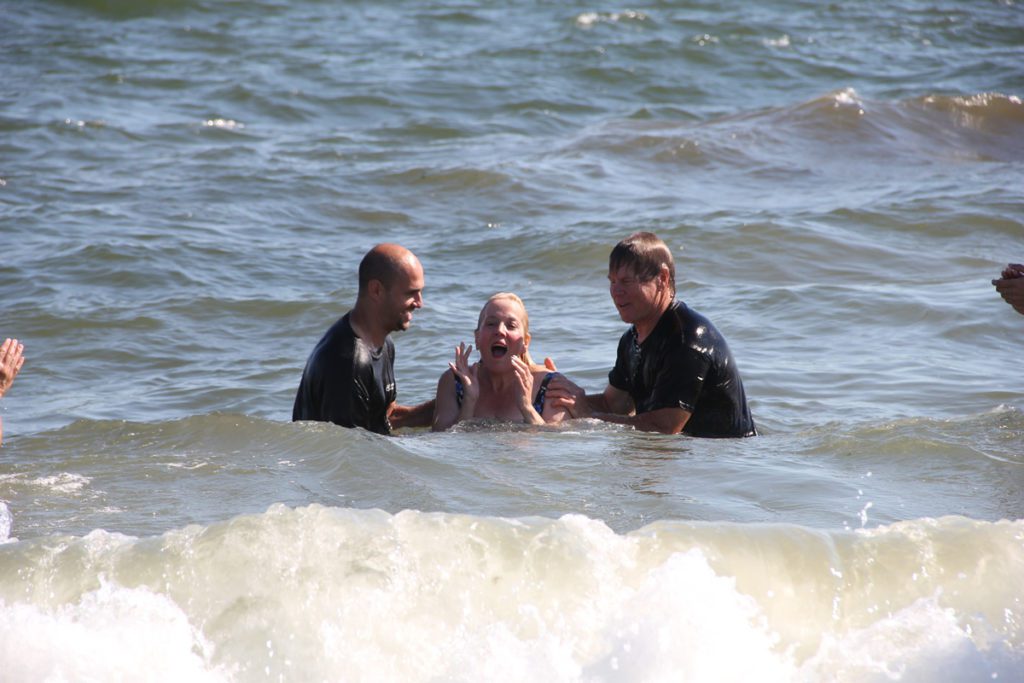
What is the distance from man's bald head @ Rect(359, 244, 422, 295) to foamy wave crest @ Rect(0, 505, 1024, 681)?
242cm

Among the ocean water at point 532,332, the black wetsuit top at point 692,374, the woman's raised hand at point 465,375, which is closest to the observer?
the ocean water at point 532,332

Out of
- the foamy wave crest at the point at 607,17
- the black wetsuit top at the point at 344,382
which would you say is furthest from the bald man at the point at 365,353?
the foamy wave crest at the point at 607,17

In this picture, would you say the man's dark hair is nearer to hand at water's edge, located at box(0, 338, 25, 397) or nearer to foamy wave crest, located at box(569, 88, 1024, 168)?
hand at water's edge, located at box(0, 338, 25, 397)

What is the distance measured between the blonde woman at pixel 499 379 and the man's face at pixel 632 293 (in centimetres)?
61

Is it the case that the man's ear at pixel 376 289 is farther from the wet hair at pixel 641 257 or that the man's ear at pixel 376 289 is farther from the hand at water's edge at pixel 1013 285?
the hand at water's edge at pixel 1013 285

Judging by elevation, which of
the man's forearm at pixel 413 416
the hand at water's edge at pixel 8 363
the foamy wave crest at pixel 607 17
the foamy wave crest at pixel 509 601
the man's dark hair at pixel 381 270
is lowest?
the man's forearm at pixel 413 416

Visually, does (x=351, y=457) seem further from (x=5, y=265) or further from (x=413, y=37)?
(x=413, y=37)

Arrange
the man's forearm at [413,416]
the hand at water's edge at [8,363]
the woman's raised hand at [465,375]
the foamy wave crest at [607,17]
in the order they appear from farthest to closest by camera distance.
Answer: the foamy wave crest at [607,17] → the man's forearm at [413,416] → the woman's raised hand at [465,375] → the hand at water's edge at [8,363]

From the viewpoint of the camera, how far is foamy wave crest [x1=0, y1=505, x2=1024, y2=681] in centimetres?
467

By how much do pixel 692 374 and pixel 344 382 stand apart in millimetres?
1987

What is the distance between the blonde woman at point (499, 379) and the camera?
7.55 m

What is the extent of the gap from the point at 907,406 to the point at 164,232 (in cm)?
773

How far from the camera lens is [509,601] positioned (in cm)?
492

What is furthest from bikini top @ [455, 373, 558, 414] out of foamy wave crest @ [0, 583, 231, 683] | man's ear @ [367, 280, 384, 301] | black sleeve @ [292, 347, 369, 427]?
foamy wave crest @ [0, 583, 231, 683]
